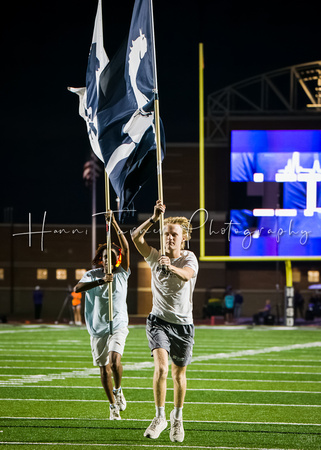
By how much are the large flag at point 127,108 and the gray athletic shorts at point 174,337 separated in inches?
54.4

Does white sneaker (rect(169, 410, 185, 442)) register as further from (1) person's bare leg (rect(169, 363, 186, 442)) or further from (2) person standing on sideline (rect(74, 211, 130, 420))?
(2) person standing on sideline (rect(74, 211, 130, 420))

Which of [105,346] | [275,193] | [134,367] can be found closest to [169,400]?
[105,346]

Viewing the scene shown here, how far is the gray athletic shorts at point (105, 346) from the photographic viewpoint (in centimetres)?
803

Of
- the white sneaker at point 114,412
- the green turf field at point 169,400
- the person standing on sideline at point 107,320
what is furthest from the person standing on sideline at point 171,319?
the white sneaker at point 114,412

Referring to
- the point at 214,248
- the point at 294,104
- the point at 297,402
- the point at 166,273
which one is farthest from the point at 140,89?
the point at 214,248

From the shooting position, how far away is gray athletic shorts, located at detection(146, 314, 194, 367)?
7039mm

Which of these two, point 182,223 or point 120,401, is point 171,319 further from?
point 120,401

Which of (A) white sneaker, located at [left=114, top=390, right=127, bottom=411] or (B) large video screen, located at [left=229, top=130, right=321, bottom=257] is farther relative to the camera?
(B) large video screen, located at [left=229, top=130, right=321, bottom=257]

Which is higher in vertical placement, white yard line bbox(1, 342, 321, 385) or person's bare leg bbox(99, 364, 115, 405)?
person's bare leg bbox(99, 364, 115, 405)

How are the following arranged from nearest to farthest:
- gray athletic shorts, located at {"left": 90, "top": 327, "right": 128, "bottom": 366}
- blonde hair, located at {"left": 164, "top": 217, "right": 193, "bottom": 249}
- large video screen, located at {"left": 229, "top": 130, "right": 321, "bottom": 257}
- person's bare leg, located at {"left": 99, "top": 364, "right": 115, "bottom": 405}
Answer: blonde hair, located at {"left": 164, "top": 217, "right": 193, "bottom": 249}
person's bare leg, located at {"left": 99, "top": 364, "right": 115, "bottom": 405}
gray athletic shorts, located at {"left": 90, "top": 327, "right": 128, "bottom": 366}
large video screen, located at {"left": 229, "top": 130, "right": 321, "bottom": 257}

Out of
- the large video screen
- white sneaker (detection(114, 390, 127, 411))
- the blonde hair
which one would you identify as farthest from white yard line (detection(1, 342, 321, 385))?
the large video screen

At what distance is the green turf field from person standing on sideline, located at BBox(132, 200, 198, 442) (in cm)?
28

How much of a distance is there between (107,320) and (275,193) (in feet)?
53.2

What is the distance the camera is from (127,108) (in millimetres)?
8328
